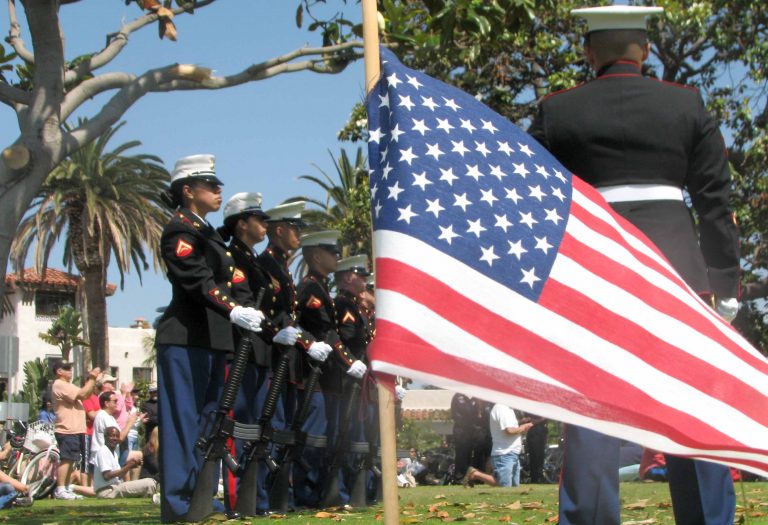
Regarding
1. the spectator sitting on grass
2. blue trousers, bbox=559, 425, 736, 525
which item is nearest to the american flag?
blue trousers, bbox=559, 425, 736, 525

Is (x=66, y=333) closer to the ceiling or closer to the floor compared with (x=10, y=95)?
closer to the ceiling

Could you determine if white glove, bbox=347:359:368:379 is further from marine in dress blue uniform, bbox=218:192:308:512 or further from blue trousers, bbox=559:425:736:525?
blue trousers, bbox=559:425:736:525

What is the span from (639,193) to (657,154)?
0.50 ft

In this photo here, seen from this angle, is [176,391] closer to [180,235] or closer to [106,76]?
[180,235]

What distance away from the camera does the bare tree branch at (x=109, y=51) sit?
984 centimetres

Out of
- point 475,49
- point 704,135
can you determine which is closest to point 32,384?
point 475,49

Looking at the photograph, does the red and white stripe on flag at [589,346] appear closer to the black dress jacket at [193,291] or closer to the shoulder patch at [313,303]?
the black dress jacket at [193,291]

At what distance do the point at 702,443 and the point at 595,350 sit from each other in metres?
0.39

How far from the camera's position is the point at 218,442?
24.6ft

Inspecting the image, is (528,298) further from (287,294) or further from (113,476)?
(113,476)

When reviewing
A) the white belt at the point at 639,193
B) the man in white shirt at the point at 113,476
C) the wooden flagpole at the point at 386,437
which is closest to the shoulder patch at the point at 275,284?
the white belt at the point at 639,193

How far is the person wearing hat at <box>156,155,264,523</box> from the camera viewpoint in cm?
743

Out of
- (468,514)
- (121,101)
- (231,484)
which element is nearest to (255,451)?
(231,484)

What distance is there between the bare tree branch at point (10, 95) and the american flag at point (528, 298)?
614cm
